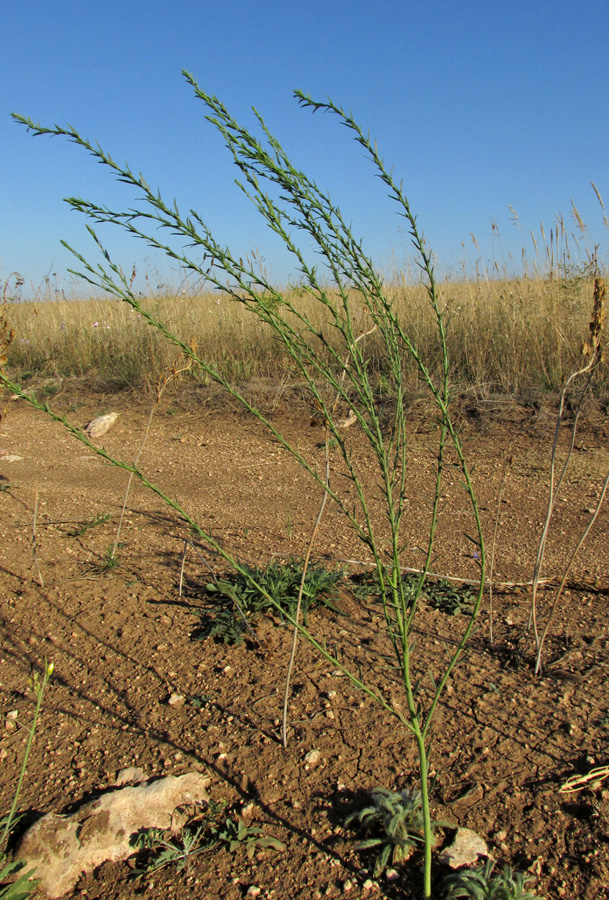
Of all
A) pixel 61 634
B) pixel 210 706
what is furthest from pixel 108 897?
pixel 61 634

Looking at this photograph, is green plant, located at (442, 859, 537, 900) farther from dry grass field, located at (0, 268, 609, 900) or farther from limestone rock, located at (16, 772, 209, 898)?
limestone rock, located at (16, 772, 209, 898)

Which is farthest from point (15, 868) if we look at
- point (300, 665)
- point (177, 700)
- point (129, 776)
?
point (300, 665)

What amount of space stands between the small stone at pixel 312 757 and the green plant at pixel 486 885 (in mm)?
449

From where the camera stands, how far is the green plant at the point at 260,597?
218 cm

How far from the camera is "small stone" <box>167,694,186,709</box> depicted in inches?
73.9

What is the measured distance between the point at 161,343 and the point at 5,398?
1.63 m

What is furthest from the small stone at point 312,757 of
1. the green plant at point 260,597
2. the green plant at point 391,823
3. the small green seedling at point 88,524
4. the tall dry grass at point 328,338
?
the tall dry grass at point 328,338

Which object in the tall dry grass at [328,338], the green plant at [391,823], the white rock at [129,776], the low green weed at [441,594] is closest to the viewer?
the green plant at [391,823]

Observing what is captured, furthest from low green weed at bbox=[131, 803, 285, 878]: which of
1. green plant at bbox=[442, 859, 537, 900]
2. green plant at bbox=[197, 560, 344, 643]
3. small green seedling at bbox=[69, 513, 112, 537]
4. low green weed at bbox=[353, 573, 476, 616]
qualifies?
small green seedling at bbox=[69, 513, 112, 537]

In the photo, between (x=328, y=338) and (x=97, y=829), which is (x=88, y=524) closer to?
(x=97, y=829)

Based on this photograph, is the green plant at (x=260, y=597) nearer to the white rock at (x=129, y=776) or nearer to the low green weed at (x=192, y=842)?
the white rock at (x=129, y=776)

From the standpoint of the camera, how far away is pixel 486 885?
1.21m

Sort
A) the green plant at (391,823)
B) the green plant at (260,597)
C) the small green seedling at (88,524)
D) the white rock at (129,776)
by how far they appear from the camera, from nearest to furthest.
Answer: the green plant at (391,823) → the white rock at (129,776) → the green plant at (260,597) → the small green seedling at (88,524)

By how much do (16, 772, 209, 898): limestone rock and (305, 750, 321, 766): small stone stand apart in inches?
10.6
